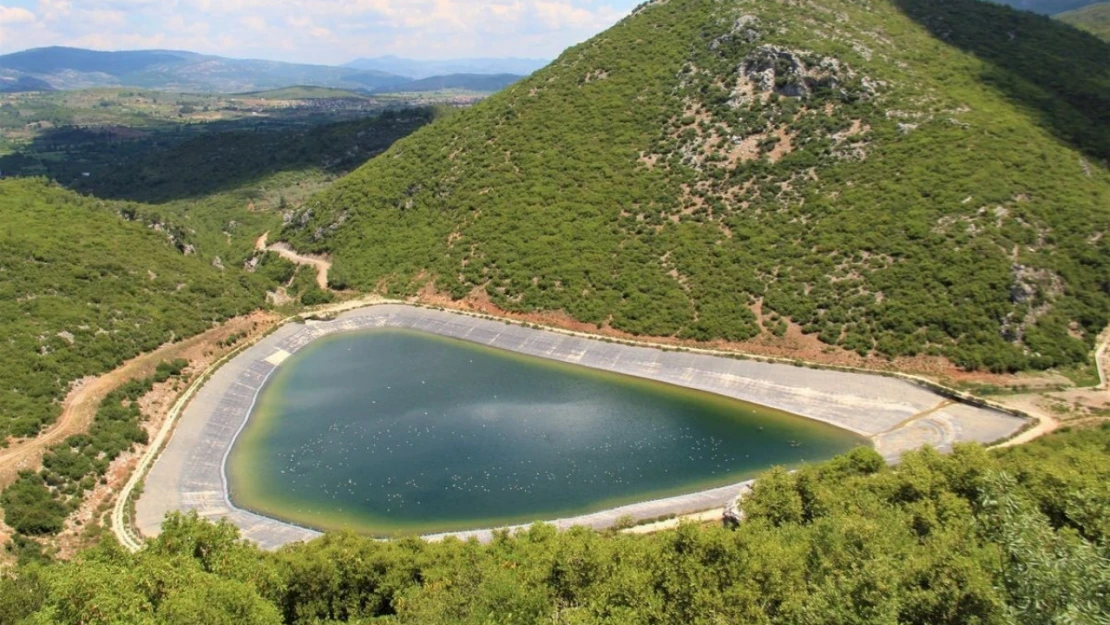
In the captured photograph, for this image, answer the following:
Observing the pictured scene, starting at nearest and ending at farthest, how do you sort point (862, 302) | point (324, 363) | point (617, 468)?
point (617, 468), point (862, 302), point (324, 363)

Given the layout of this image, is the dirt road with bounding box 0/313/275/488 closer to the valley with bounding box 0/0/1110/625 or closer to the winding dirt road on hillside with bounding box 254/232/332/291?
the valley with bounding box 0/0/1110/625

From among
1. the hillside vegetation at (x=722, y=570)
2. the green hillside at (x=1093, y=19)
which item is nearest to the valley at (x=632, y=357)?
the hillside vegetation at (x=722, y=570)

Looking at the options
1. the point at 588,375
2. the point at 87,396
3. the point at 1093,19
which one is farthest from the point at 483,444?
the point at 1093,19

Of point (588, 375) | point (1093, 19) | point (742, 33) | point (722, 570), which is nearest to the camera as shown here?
Result: point (722, 570)

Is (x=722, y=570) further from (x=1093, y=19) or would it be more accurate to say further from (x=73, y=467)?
(x=1093, y=19)

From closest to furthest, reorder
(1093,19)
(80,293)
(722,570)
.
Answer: (722,570)
(80,293)
(1093,19)

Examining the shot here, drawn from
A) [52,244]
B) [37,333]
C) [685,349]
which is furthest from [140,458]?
[685,349]

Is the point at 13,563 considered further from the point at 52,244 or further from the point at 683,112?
the point at 683,112
